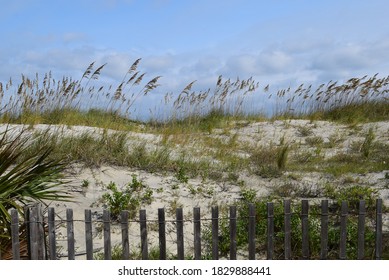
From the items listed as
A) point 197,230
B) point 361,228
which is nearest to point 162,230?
point 197,230

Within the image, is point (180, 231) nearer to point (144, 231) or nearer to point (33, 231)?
point (144, 231)

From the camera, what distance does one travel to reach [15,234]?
16.8 ft

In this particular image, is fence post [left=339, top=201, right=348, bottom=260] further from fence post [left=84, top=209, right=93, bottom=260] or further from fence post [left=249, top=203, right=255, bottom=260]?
fence post [left=84, top=209, right=93, bottom=260]

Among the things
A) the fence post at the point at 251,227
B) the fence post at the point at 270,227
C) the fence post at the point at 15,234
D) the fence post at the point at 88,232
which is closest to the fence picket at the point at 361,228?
the fence post at the point at 270,227

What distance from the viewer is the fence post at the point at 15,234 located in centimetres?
505

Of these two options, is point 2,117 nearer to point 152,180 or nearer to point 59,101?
point 59,101

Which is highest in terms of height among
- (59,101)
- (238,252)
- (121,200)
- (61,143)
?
(59,101)

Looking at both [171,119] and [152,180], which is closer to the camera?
[152,180]

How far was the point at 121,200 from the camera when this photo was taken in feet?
23.0

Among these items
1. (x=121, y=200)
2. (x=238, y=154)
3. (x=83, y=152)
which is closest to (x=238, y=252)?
(x=121, y=200)

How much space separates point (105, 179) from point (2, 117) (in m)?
4.19

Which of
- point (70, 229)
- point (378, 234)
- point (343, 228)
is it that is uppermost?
point (70, 229)

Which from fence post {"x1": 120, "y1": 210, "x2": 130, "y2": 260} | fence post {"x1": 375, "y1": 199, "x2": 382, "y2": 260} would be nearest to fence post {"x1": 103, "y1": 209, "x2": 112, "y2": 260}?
fence post {"x1": 120, "y1": 210, "x2": 130, "y2": 260}

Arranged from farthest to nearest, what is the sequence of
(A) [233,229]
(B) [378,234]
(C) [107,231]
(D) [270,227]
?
1. (B) [378,234]
2. (D) [270,227]
3. (A) [233,229]
4. (C) [107,231]
